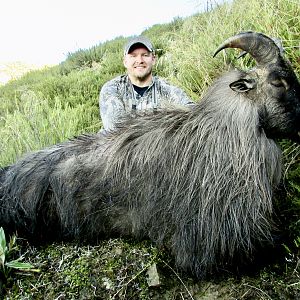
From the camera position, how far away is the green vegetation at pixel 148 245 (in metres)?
4.27

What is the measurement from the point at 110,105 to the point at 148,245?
7.48ft

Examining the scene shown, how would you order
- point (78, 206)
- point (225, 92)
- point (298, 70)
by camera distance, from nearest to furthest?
point (225, 92) → point (78, 206) → point (298, 70)

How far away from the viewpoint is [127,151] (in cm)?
471

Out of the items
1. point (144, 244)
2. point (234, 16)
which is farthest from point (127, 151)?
point (234, 16)

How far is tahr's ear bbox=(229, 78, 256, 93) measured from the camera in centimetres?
434

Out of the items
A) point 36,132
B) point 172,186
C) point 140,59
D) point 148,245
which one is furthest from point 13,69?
point 172,186

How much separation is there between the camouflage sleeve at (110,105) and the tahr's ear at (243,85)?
2.08 m

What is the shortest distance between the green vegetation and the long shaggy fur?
0.19 metres

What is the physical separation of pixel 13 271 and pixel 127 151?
4.97ft

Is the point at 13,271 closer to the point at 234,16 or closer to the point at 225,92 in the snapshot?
the point at 225,92

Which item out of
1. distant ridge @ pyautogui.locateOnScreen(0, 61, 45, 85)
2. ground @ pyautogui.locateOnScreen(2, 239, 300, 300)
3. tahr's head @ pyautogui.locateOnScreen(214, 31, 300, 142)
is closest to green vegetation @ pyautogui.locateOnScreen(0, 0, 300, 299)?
ground @ pyautogui.locateOnScreen(2, 239, 300, 300)

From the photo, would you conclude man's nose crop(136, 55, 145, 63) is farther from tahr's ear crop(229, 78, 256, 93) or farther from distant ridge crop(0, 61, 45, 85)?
distant ridge crop(0, 61, 45, 85)

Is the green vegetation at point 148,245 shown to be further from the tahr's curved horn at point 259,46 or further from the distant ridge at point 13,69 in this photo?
the distant ridge at point 13,69

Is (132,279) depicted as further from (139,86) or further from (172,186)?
(139,86)
